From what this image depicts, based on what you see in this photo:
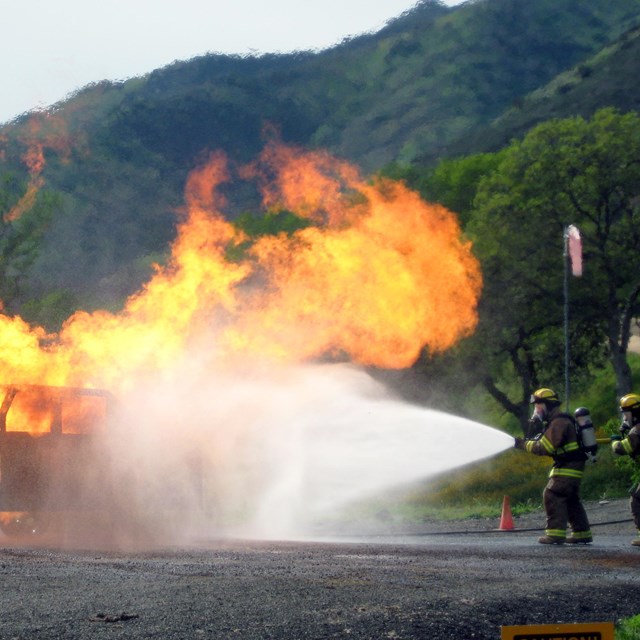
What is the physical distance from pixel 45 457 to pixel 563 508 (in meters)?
7.66

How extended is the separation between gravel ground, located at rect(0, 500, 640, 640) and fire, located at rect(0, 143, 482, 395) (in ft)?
18.3

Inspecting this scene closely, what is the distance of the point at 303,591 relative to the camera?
→ 10242 mm

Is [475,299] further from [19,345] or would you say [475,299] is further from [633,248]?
[19,345]

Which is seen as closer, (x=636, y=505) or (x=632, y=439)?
(x=632, y=439)

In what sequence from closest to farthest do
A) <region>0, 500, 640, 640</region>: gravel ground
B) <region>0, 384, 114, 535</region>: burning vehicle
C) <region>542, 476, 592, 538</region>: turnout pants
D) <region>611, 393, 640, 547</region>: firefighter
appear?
<region>0, 500, 640, 640</region>: gravel ground < <region>611, 393, 640, 547</region>: firefighter < <region>542, 476, 592, 538</region>: turnout pants < <region>0, 384, 114, 535</region>: burning vehicle

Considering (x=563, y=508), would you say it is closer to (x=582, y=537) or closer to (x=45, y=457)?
(x=582, y=537)

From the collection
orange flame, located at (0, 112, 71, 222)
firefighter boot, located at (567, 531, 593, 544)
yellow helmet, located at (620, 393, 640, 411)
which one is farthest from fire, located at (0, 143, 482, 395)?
yellow helmet, located at (620, 393, 640, 411)

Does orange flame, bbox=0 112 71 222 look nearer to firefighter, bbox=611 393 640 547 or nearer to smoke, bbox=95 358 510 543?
smoke, bbox=95 358 510 543

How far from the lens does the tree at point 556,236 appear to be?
40.4m

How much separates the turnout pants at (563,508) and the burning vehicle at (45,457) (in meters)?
6.79

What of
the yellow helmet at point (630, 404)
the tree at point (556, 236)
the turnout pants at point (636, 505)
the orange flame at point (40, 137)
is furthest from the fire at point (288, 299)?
the turnout pants at point (636, 505)

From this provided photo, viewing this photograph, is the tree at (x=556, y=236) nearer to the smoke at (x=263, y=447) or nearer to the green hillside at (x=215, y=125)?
the green hillside at (x=215, y=125)

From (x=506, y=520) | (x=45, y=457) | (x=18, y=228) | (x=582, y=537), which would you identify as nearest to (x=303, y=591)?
(x=582, y=537)

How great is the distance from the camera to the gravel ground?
8555mm
